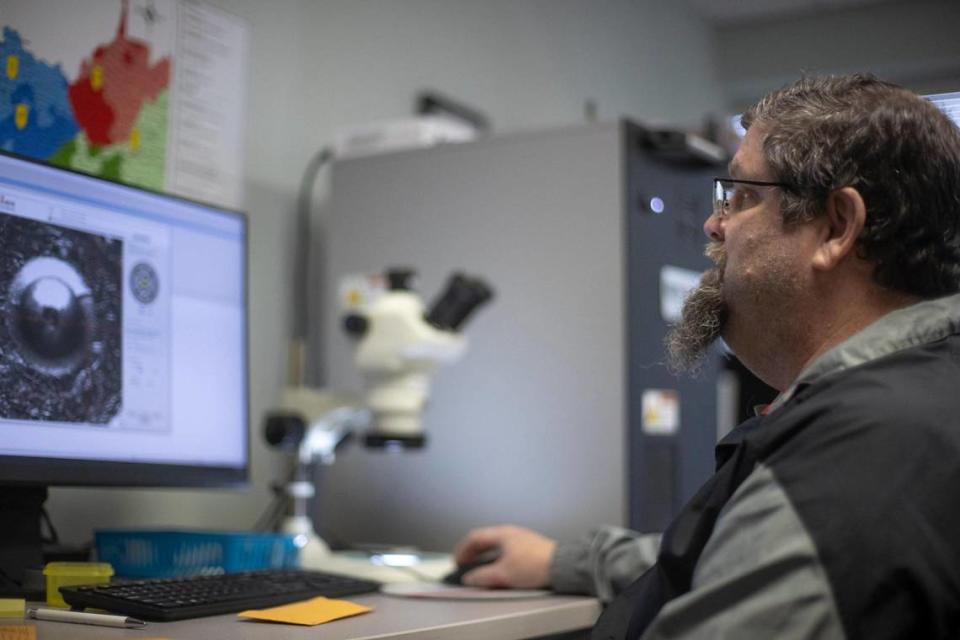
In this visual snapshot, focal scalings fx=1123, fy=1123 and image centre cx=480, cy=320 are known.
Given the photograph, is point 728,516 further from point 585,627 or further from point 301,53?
point 301,53

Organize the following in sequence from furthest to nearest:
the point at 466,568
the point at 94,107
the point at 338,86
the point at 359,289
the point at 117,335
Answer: the point at 338,86 < the point at 359,289 < the point at 94,107 < the point at 466,568 < the point at 117,335

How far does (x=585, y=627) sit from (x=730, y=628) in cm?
52

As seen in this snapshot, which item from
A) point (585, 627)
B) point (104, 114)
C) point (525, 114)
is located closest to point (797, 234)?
point (585, 627)

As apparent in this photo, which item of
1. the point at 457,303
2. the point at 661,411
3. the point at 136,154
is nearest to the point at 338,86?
the point at 136,154

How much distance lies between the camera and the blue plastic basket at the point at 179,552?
55.9 inches

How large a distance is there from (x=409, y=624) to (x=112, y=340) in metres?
0.53

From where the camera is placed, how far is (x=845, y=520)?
823 millimetres

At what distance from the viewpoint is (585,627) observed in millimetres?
1323

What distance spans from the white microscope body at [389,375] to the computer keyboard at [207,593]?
386 millimetres

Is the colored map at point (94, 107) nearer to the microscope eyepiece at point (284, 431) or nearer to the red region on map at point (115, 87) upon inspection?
the red region on map at point (115, 87)

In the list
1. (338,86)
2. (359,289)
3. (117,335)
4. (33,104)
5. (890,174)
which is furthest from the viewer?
(338,86)

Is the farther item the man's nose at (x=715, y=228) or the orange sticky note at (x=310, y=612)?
the man's nose at (x=715, y=228)

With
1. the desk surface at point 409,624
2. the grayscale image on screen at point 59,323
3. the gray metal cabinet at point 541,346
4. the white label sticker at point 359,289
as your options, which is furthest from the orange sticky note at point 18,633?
the white label sticker at point 359,289

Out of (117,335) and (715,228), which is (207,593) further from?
(715,228)
